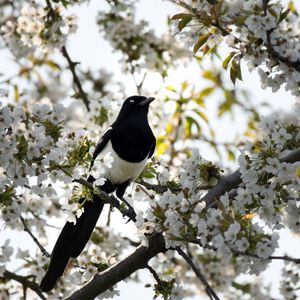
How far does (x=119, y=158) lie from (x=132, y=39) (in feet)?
4.16

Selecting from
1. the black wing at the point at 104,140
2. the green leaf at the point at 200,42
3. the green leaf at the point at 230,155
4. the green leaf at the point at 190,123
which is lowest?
the green leaf at the point at 200,42

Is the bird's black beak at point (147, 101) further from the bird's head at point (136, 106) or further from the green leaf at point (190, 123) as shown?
the green leaf at point (190, 123)

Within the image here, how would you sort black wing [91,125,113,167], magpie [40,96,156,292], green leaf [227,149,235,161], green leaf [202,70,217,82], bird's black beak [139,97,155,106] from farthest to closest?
green leaf [202,70,217,82] < green leaf [227,149,235,161] < bird's black beak [139,97,155,106] < black wing [91,125,113,167] < magpie [40,96,156,292]

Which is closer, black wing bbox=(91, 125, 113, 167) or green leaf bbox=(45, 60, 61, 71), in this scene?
black wing bbox=(91, 125, 113, 167)

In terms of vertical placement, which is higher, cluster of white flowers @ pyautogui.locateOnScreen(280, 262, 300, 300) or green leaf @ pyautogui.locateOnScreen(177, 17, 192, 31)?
green leaf @ pyautogui.locateOnScreen(177, 17, 192, 31)

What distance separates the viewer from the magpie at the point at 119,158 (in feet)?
13.1

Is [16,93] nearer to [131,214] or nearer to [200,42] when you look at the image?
[131,214]

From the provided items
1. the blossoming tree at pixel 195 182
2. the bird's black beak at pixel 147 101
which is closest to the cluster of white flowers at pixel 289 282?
the blossoming tree at pixel 195 182

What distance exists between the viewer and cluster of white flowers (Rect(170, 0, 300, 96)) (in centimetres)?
285

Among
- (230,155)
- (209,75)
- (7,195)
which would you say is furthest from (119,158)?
(7,195)

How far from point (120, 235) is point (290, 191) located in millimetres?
2163

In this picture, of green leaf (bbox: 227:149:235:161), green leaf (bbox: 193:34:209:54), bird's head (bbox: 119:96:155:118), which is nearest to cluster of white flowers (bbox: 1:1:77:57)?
bird's head (bbox: 119:96:155:118)

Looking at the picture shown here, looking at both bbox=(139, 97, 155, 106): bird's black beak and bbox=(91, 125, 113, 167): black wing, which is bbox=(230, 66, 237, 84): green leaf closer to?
bbox=(91, 125, 113, 167): black wing

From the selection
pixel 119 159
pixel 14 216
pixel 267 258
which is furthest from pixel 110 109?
pixel 267 258
